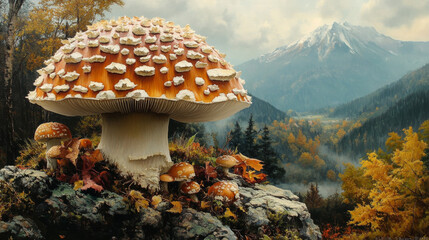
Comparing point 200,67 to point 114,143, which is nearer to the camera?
point 200,67

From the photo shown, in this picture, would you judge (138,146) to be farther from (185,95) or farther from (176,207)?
(185,95)

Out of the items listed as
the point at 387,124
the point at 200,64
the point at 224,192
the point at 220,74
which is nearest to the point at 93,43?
the point at 200,64

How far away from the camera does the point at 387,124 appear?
85938 mm

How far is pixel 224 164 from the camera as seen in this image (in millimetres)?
4230

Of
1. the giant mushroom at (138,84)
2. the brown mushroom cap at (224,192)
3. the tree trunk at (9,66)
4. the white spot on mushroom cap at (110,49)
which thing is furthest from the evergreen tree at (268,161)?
the white spot on mushroom cap at (110,49)

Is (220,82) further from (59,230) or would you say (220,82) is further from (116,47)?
(59,230)

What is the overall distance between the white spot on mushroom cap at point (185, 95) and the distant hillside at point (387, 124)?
87354 millimetres

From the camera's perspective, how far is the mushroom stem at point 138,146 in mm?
3387

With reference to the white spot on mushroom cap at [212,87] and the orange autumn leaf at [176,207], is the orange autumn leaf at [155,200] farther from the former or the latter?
the white spot on mushroom cap at [212,87]

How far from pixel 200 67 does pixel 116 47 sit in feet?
3.08

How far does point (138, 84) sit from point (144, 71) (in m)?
0.15

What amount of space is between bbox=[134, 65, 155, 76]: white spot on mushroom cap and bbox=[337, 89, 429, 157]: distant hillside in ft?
287

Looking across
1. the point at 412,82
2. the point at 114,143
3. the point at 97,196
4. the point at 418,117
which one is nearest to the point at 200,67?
the point at 114,143

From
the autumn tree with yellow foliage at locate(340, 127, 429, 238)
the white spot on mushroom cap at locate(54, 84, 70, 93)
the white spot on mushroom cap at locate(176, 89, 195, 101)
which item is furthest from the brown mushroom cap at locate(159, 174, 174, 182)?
the autumn tree with yellow foliage at locate(340, 127, 429, 238)
